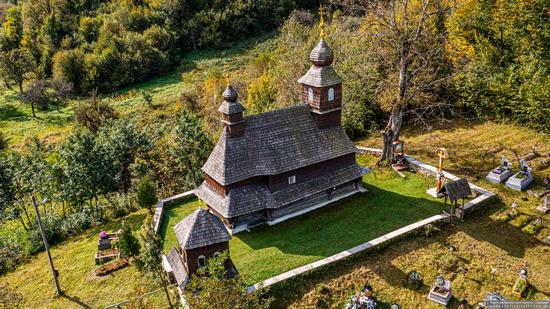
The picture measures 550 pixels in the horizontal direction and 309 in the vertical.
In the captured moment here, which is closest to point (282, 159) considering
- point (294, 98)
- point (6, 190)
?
point (294, 98)

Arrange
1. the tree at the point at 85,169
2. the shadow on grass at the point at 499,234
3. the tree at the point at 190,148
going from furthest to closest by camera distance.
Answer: the tree at the point at 190,148
the tree at the point at 85,169
the shadow on grass at the point at 499,234

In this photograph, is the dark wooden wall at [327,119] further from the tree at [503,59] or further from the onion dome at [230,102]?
the tree at [503,59]

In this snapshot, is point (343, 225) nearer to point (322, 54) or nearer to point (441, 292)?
point (441, 292)

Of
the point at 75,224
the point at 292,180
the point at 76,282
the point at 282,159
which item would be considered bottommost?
the point at 75,224

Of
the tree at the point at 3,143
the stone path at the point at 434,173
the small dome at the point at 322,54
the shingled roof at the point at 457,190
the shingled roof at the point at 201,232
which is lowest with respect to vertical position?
the tree at the point at 3,143

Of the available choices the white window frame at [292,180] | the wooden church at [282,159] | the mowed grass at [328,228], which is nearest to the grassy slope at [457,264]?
the mowed grass at [328,228]
